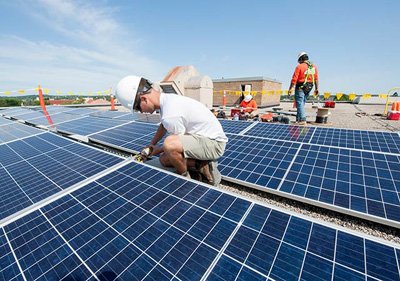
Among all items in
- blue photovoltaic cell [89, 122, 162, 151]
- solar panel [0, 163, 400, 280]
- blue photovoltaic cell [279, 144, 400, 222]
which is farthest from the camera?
blue photovoltaic cell [89, 122, 162, 151]

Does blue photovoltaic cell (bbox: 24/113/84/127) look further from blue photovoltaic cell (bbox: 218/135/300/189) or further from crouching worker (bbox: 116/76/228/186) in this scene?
blue photovoltaic cell (bbox: 218/135/300/189)

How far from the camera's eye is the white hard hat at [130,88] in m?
3.50

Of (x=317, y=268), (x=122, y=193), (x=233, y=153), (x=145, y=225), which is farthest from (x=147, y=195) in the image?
(x=233, y=153)

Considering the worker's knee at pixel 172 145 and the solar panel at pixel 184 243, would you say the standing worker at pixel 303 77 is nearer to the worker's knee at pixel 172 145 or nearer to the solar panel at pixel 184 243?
the worker's knee at pixel 172 145

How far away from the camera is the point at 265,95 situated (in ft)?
98.3

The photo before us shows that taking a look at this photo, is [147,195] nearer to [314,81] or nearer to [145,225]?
[145,225]

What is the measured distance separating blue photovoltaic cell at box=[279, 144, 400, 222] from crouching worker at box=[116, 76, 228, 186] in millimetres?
1643

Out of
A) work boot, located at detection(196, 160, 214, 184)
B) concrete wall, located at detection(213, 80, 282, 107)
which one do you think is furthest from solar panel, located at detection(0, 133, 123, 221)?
concrete wall, located at detection(213, 80, 282, 107)

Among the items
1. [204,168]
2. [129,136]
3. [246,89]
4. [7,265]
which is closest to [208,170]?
[204,168]

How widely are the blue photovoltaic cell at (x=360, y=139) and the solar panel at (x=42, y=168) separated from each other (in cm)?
568

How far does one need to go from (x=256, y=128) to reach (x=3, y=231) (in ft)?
21.9

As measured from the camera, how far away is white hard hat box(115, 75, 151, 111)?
350 cm

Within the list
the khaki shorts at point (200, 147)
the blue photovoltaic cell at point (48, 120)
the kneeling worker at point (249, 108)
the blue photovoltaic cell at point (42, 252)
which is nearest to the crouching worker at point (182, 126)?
the khaki shorts at point (200, 147)

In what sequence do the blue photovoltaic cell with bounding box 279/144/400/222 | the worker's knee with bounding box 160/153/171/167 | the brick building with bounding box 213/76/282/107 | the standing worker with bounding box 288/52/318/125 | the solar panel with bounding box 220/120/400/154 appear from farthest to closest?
1. the brick building with bounding box 213/76/282/107
2. the standing worker with bounding box 288/52/318/125
3. the solar panel with bounding box 220/120/400/154
4. the worker's knee with bounding box 160/153/171/167
5. the blue photovoltaic cell with bounding box 279/144/400/222
